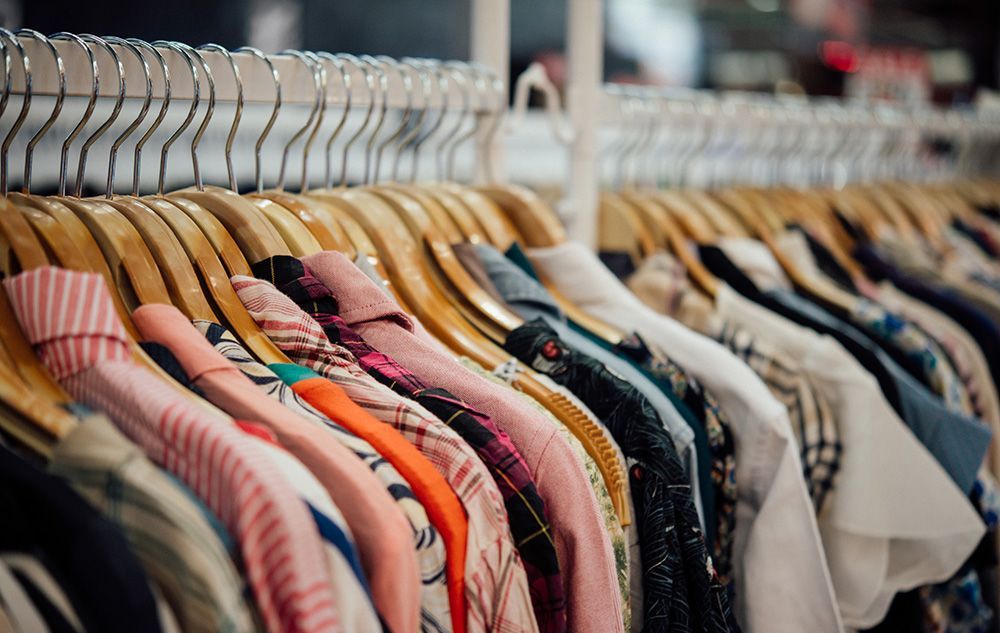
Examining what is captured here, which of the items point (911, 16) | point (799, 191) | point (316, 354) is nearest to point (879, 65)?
point (911, 16)

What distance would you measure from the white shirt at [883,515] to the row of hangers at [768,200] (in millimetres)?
242

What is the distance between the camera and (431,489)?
0.68 meters

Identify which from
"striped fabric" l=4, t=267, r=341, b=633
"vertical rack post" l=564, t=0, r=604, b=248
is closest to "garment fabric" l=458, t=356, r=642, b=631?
"striped fabric" l=4, t=267, r=341, b=633

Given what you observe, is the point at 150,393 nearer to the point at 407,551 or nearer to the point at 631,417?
the point at 407,551

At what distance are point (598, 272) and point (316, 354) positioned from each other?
44 centimetres

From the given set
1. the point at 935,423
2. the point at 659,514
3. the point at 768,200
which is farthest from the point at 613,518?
the point at 768,200

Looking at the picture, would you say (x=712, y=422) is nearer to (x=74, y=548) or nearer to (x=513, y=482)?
(x=513, y=482)

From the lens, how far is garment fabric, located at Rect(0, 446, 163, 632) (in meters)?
0.51

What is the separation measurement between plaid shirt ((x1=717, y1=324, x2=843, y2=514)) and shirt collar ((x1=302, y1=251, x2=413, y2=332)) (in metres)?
0.49

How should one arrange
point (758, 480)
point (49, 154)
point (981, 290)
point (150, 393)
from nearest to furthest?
point (150, 393) < point (758, 480) < point (981, 290) < point (49, 154)

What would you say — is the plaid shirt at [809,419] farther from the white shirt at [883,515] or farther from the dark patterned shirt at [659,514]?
the dark patterned shirt at [659,514]

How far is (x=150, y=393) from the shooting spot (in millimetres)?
596

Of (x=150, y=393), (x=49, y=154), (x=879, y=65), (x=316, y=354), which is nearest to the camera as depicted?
(x=150, y=393)

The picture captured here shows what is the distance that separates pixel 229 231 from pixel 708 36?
3990mm
